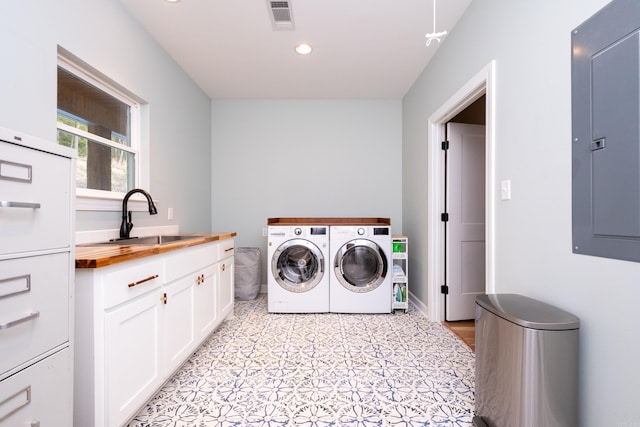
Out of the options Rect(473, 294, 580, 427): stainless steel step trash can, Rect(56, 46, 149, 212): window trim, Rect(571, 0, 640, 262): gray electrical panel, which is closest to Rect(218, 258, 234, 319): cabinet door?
Rect(56, 46, 149, 212): window trim

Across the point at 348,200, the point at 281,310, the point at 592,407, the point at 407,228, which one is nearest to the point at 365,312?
the point at 281,310

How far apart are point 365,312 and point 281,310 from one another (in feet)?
2.83

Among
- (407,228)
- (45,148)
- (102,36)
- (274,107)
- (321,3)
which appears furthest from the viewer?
(274,107)

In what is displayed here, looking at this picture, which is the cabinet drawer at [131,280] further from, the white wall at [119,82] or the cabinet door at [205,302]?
the white wall at [119,82]

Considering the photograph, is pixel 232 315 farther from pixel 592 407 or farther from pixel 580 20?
pixel 580 20

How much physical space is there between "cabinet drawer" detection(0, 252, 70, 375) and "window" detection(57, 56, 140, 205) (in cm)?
106

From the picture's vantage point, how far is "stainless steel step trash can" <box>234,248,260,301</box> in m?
3.47

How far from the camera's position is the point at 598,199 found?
109 cm

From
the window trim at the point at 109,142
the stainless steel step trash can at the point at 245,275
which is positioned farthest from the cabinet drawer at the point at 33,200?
the stainless steel step trash can at the point at 245,275

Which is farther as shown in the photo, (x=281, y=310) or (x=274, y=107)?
(x=274, y=107)

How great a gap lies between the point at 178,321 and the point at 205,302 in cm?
39

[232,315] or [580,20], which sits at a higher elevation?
[580,20]

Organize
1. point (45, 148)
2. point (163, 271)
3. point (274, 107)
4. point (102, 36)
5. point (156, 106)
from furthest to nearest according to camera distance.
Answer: point (274, 107) → point (156, 106) → point (102, 36) → point (163, 271) → point (45, 148)

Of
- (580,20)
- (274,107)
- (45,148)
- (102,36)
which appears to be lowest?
(45,148)
